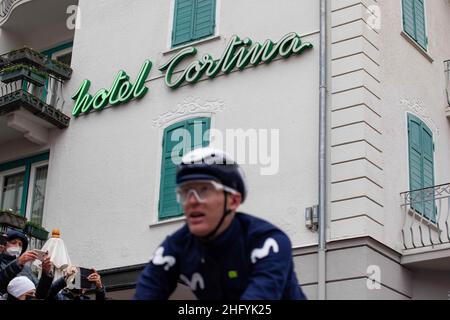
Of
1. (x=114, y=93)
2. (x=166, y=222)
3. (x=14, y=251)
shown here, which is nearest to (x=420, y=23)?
(x=114, y=93)

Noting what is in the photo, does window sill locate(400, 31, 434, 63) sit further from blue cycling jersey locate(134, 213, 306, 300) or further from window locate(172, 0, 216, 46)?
blue cycling jersey locate(134, 213, 306, 300)

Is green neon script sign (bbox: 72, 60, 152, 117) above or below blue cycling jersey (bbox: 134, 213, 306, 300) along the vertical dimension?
above

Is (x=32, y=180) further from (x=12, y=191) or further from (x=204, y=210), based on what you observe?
(x=204, y=210)

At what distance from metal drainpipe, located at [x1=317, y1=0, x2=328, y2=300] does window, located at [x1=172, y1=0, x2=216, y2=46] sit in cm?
242

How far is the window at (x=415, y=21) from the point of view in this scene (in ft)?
57.1

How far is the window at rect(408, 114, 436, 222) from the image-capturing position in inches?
617

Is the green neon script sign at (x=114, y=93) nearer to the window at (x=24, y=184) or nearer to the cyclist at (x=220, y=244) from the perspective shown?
the window at (x=24, y=184)

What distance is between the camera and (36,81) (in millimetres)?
18672

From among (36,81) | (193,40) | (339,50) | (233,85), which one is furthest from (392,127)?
(36,81)

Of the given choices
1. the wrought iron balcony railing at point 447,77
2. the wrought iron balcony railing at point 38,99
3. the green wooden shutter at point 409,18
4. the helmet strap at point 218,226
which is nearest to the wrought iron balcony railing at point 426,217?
the wrought iron balcony railing at point 447,77

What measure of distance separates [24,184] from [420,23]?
854cm

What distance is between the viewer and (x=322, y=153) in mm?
14711

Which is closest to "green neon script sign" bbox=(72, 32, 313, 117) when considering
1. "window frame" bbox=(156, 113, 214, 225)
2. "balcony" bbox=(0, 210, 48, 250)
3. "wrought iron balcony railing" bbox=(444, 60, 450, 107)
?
"window frame" bbox=(156, 113, 214, 225)

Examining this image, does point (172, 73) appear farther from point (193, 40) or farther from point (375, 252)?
point (375, 252)
